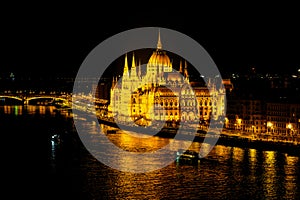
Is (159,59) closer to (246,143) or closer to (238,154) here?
(246,143)

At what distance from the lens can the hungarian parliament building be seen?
21.1 m

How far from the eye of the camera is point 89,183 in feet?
31.6

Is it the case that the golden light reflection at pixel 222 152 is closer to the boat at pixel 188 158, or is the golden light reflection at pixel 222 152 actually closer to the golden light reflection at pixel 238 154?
the golden light reflection at pixel 238 154

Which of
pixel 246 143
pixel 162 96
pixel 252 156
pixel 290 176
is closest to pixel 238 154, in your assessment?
pixel 252 156

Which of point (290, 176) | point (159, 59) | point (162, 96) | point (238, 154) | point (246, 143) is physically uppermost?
point (159, 59)

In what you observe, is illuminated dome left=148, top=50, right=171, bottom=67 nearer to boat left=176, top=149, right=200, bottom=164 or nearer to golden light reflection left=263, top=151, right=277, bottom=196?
golden light reflection left=263, top=151, right=277, bottom=196

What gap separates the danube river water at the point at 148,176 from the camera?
9.04 meters

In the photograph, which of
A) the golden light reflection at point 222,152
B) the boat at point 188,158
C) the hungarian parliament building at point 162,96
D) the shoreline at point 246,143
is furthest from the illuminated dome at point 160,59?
the boat at point 188,158

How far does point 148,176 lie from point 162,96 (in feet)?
38.2

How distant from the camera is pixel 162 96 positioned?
2172 centimetres

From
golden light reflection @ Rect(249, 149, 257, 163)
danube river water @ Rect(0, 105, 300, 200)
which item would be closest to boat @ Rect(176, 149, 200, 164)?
danube river water @ Rect(0, 105, 300, 200)

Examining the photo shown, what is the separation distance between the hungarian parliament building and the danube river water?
22.8ft

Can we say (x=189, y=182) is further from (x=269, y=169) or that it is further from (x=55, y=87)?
(x=55, y=87)

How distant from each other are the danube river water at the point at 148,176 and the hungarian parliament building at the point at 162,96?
22.8 feet
